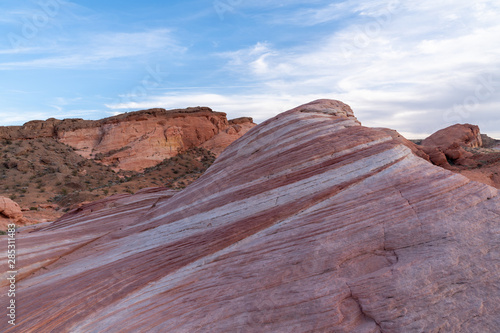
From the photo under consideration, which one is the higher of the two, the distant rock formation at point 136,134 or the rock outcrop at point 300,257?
the distant rock formation at point 136,134

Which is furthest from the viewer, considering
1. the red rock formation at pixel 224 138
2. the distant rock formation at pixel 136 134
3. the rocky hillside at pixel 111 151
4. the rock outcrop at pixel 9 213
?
the red rock formation at pixel 224 138

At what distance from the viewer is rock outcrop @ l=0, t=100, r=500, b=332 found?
15.4 ft

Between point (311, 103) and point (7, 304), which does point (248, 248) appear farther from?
point (311, 103)

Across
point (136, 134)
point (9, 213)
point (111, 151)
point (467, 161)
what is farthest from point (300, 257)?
point (136, 134)

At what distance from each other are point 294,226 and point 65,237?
689 centimetres

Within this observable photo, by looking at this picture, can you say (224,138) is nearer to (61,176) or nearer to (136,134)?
(136,134)

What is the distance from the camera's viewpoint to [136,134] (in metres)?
49.5

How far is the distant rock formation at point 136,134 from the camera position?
152ft

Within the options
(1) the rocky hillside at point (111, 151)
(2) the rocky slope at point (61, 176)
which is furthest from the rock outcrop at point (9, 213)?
(1) the rocky hillside at point (111, 151)

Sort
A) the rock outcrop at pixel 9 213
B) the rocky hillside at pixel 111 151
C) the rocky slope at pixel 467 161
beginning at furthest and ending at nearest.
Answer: the rocky hillside at pixel 111 151 < the rocky slope at pixel 467 161 < the rock outcrop at pixel 9 213

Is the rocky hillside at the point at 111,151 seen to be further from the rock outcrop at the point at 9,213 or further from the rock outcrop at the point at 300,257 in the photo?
the rock outcrop at the point at 300,257

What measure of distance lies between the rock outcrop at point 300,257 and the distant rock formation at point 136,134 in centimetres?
3990

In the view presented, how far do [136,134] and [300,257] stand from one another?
159ft

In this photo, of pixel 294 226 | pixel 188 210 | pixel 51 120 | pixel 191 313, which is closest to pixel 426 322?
pixel 294 226
